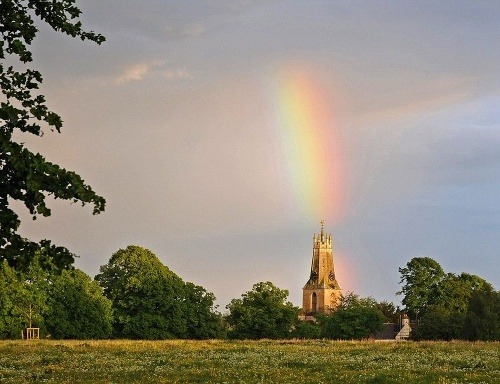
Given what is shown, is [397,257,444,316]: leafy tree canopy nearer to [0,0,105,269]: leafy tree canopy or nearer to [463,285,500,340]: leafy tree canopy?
[463,285,500,340]: leafy tree canopy

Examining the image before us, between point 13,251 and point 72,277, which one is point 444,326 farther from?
point 13,251

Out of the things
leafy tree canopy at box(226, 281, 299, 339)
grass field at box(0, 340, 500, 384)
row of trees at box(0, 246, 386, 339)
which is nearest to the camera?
grass field at box(0, 340, 500, 384)

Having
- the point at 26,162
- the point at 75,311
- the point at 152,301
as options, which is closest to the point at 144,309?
the point at 152,301

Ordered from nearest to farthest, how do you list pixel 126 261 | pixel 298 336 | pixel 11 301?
pixel 11 301, pixel 126 261, pixel 298 336

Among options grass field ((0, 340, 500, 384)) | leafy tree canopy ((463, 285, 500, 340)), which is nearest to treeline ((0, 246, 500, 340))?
leafy tree canopy ((463, 285, 500, 340))

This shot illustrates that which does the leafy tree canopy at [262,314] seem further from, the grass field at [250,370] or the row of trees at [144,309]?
the grass field at [250,370]

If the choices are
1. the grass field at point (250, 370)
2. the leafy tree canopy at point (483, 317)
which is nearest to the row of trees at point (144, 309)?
the leafy tree canopy at point (483, 317)

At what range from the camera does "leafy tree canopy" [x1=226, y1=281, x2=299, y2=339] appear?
117062 millimetres

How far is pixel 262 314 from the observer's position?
386ft

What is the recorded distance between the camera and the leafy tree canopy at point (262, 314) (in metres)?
117

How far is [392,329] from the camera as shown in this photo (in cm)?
16788

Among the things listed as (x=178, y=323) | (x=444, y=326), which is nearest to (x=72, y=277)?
(x=178, y=323)

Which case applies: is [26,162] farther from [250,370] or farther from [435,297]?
[435,297]

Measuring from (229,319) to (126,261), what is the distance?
17.4m
